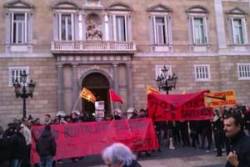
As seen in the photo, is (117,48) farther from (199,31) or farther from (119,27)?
(199,31)

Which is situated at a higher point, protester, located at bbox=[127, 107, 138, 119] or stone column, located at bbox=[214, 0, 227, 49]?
stone column, located at bbox=[214, 0, 227, 49]

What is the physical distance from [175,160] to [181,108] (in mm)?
3349

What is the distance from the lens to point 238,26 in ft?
101

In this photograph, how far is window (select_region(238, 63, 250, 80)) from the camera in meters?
30.0

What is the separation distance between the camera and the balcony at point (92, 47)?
26016mm

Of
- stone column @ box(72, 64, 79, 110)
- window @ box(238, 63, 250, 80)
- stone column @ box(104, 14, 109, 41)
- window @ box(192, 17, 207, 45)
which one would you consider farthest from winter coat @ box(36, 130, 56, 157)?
window @ box(238, 63, 250, 80)

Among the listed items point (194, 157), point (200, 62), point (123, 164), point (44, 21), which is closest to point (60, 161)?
point (194, 157)

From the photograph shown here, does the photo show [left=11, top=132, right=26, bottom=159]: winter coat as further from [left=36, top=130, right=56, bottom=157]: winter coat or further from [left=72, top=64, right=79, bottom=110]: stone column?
[left=72, top=64, right=79, bottom=110]: stone column

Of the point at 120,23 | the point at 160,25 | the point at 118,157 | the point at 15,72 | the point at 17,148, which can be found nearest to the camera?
the point at 118,157

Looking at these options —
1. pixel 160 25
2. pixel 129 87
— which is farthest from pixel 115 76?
pixel 160 25

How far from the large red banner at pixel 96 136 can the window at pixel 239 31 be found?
17293 mm

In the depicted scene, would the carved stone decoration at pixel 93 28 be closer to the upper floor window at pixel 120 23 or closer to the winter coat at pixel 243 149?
the upper floor window at pixel 120 23

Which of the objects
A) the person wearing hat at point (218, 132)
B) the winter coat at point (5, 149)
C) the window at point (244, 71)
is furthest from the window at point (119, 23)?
the winter coat at point (5, 149)

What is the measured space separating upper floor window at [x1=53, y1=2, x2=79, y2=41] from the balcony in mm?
757
